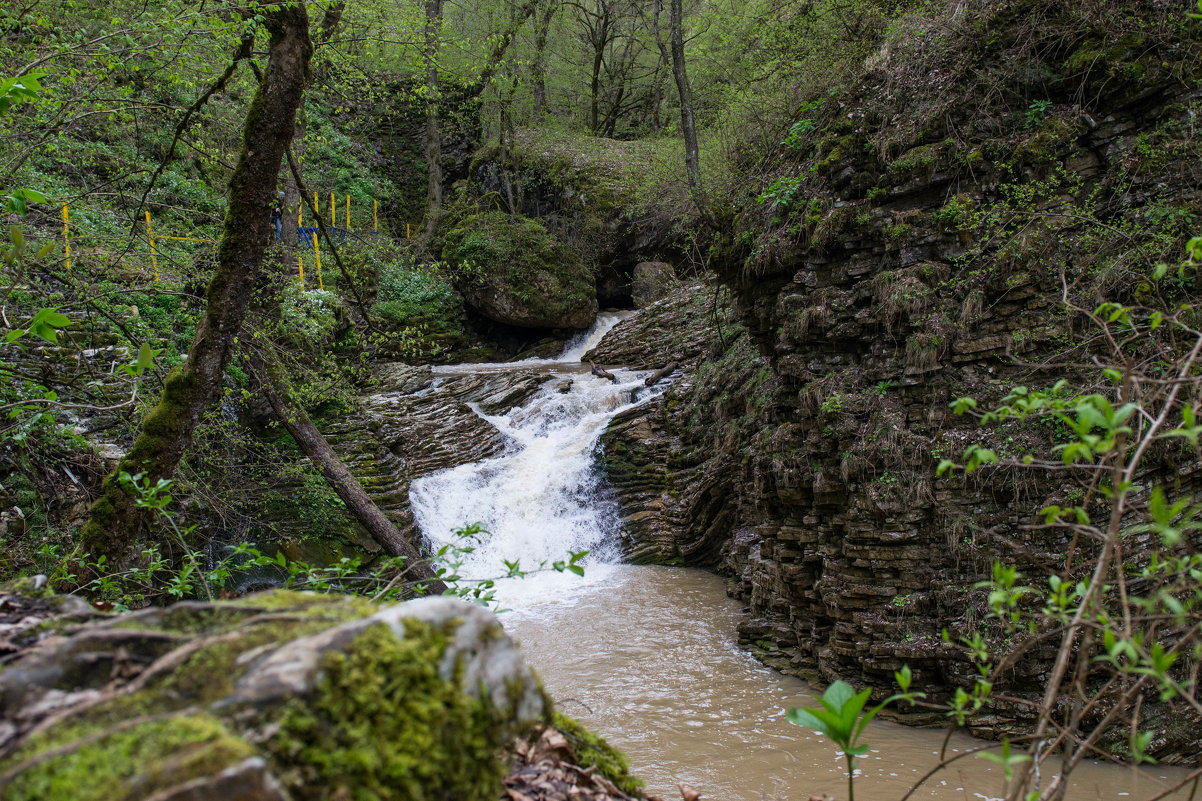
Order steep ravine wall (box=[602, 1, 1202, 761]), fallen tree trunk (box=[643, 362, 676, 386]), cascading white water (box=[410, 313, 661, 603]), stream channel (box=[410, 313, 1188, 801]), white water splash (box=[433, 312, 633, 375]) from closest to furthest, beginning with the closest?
stream channel (box=[410, 313, 1188, 801]), steep ravine wall (box=[602, 1, 1202, 761]), cascading white water (box=[410, 313, 661, 603]), fallen tree trunk (box=[643, 362, 676, 386]), white water splash (box=[433, 312, 633, 375])

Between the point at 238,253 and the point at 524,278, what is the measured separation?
1354 centimetres

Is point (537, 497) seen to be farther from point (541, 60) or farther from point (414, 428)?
point (541, 60)

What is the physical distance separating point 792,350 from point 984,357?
1.98 meters

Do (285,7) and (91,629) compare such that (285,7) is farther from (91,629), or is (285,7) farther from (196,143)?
(91,629)

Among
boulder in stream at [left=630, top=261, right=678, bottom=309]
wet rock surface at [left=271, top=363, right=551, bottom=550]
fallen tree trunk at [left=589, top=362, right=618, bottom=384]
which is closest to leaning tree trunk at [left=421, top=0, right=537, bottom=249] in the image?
boulder in stream at [left=630, top=261, right=678, bottom=309]

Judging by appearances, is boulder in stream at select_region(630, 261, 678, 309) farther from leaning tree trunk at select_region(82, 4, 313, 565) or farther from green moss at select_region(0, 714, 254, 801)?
green moss at select_region(0, 714, 254, 801)

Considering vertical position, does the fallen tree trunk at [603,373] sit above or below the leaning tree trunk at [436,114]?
below

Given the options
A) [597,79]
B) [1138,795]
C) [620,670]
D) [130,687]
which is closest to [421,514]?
[620,670]

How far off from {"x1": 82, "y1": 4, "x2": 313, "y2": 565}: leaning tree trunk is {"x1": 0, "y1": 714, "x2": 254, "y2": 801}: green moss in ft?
12.6

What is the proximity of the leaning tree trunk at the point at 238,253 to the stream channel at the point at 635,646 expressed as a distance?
8.79 ft

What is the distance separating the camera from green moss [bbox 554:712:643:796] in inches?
83.2

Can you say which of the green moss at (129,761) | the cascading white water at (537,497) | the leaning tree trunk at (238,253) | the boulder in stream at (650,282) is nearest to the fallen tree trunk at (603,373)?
the cascading white water at (537,497)

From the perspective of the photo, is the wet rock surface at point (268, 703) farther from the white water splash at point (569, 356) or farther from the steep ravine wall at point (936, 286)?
the white water splash at point (569, 356)

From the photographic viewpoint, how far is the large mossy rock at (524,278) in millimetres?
17609
